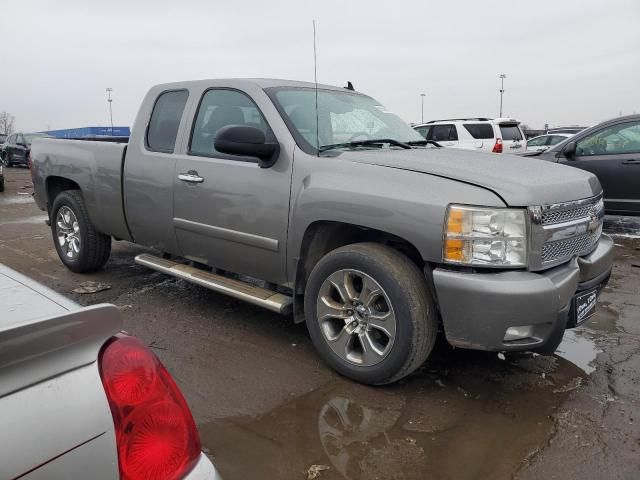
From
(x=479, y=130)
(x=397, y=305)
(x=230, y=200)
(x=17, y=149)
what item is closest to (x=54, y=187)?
(x=230, y=200)

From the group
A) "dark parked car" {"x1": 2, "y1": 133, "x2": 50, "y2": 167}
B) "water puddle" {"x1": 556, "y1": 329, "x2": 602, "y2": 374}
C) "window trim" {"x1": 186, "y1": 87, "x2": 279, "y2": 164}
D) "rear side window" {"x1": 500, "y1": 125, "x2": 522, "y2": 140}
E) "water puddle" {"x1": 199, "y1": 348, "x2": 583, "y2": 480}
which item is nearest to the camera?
"water puddle" {"x1": 199, "y1": 348, "x2": 583, "y2": 480}

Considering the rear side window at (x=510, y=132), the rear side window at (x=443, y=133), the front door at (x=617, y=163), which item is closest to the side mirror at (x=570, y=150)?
the front door at (x=617, y=163)

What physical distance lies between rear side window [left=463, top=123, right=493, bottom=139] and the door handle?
1203 cm

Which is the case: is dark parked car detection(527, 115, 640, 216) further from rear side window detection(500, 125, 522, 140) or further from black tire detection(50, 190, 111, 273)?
rear side window detection(500, 125, 522, 140)

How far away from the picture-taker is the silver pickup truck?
2582 millimetres

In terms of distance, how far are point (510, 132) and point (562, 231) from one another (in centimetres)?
1359

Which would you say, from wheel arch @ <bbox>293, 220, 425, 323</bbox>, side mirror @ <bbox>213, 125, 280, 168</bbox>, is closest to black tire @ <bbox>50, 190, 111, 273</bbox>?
side mirror @ <bbox>213, 125, 280, 168</bbox>

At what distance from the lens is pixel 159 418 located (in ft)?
4.09

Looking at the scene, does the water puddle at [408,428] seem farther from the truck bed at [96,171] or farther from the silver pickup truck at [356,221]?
the truck bed at [96,171]

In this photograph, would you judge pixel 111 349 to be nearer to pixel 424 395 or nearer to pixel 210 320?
pixel 424 395

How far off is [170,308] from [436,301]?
2.49m

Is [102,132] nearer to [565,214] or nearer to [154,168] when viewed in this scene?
[154,168]

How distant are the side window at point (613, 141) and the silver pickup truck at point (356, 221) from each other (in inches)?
176

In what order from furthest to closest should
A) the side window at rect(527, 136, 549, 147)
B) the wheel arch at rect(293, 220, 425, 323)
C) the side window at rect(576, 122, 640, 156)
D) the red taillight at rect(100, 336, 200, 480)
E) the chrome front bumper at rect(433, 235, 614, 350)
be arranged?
the side window at rect(527, 136, 549, 147), the side window at rect(576, 122, 640, 156), the wheel arch at rect(293, 220, 425, 323), the chrome front bumper at rect(433, 235, 614, 350), the red taillight at rect(100, 336, 200, 480)
